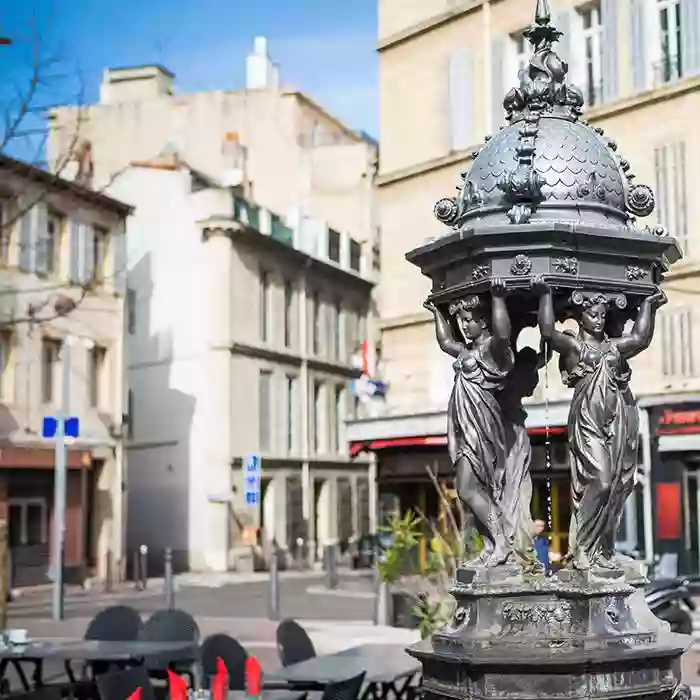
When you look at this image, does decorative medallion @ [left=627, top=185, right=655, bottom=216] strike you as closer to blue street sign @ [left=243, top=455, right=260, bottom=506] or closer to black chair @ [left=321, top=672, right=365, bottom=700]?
black chair @ [left=321, top=672, right=365, bottom=700]

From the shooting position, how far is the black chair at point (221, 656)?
9766 millimetres

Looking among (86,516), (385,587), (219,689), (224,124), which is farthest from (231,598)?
(224,124)

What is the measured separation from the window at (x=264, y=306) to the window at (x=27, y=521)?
10176 mm

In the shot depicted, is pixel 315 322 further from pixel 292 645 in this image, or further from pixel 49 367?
pixel 292 645

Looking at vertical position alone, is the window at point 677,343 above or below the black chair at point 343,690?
above

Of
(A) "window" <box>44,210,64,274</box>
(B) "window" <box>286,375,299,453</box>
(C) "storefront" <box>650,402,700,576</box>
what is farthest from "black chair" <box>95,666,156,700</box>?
(B) "window" <box>286,375,299,453</box>

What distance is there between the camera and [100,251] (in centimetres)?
2903

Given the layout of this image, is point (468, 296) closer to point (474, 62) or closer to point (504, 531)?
point (504, 531)

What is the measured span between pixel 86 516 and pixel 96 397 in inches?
109

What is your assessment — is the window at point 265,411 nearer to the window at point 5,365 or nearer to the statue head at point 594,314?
the window at point 5,365

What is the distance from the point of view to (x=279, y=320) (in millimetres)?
36188

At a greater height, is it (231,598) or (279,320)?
(279,320)

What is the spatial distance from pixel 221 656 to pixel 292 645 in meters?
0.69

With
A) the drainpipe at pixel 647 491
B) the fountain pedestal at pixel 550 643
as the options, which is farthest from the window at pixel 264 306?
the fountain pedestal at pixel 550 643
